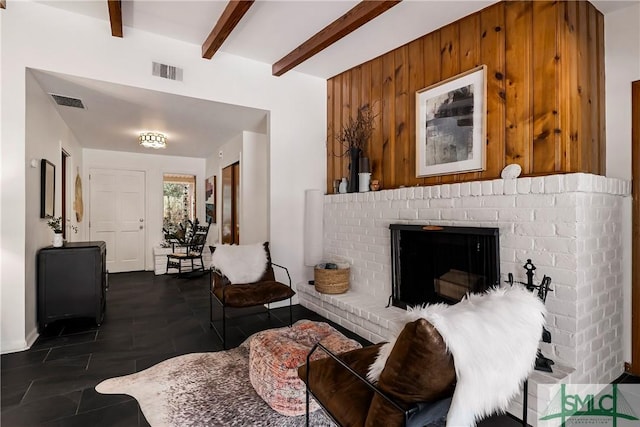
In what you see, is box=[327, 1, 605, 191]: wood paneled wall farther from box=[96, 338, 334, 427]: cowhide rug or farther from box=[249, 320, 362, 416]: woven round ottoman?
box=[96, 338, 334, 427]: cowhide rug

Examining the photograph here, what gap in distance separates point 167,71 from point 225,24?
934mm

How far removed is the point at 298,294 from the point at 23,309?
2601 mm

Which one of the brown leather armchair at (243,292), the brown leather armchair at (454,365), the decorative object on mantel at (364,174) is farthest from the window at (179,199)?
the brown leather armchair at (454,365)

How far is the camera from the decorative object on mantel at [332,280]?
3.48 m

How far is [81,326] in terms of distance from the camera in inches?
130

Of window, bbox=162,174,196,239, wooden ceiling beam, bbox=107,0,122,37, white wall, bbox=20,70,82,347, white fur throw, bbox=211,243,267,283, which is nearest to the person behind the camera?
wooden ceiling beam, bbox=107,0,122,37

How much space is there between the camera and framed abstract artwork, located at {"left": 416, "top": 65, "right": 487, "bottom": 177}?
2541 mm

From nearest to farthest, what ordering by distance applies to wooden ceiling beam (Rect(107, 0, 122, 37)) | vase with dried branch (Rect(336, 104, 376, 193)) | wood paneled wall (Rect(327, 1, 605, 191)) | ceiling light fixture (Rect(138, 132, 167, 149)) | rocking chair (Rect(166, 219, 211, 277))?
1. wood paneled wall (Rect(327, 1, 605, 191))
2. wooden ceiling beam (Rect(107, 0, 122, 37))
3. vase with dried branch (Rect(336, 104, 376, 193))
4. ceiling light fixture (Rect(138, 132, 167, 149))
5. rocking chair (Rect(166, 219, 211, 277))

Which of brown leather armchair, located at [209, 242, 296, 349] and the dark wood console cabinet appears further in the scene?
the dark wood console cabinet

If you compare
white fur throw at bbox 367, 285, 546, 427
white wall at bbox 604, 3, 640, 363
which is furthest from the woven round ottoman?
white wall at bbox 604, 3, 640, 363

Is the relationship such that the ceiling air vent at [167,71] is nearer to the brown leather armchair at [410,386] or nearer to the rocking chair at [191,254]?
the brown leather armchair at [410,386]

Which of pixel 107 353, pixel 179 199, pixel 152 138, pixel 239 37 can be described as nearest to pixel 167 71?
pixel 239 37

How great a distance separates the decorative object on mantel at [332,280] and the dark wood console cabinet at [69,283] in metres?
2.24

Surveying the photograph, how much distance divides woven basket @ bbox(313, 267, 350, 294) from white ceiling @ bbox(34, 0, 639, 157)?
81.3 inches
